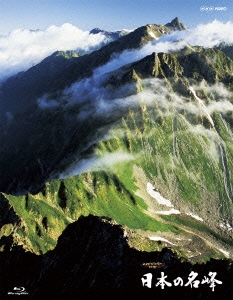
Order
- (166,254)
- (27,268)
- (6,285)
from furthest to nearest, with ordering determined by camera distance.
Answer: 1. (27,268)
2. (6,285)
3. (166,254)

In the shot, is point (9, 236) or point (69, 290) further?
point (9, 236)

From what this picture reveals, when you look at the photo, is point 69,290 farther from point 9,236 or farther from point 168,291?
point 9,236

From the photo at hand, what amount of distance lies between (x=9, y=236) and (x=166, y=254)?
314 feet

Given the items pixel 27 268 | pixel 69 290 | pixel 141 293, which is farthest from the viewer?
pixel 27 268

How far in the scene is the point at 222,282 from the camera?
85.6 meters

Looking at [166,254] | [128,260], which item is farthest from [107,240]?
[166,254]

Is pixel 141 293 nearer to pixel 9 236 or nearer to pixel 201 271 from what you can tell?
pixel 201 271

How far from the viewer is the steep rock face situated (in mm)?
90062

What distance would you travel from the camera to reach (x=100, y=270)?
4301 inches

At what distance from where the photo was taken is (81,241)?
129000 millimetres

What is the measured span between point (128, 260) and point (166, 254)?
36.4 feet

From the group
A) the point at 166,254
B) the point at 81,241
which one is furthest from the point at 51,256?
the point at 166,254

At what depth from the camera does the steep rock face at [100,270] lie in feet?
295

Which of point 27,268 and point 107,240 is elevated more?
point 107,240
